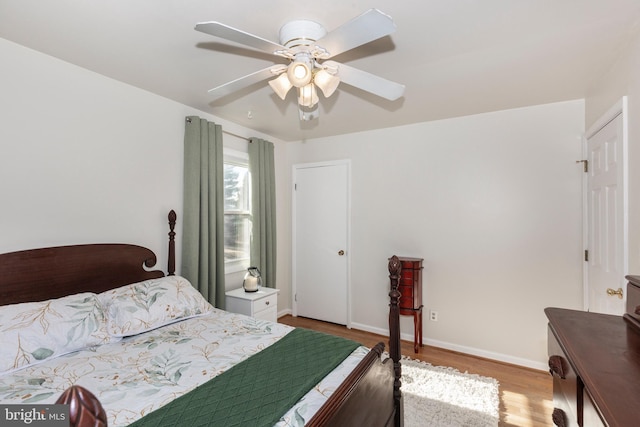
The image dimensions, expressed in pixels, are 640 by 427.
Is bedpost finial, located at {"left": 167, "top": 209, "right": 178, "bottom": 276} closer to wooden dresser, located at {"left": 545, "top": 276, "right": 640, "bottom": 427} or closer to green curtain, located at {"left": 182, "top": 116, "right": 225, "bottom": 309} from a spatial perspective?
green curtain, located at {"left": 182, "top": 116, "right": 225, "bottom": 309}

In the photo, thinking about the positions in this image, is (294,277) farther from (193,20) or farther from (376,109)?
(193,20)

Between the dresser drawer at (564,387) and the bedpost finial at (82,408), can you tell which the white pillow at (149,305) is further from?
the dresser drawer at (564,387)

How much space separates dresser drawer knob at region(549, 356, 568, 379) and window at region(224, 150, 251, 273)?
116 inches

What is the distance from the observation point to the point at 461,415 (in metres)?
2.18

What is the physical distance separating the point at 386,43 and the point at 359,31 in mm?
666

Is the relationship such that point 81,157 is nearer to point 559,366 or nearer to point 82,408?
point 82,408

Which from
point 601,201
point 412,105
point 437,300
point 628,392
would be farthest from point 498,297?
point 628,392

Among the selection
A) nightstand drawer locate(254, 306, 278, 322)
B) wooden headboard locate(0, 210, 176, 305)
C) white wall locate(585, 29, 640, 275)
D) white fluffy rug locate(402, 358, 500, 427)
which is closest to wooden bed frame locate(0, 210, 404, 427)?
wooden headboard locate(0, 210, 176, 305)

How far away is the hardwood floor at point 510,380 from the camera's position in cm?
220

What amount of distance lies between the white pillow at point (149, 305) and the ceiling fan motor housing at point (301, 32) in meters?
1.84

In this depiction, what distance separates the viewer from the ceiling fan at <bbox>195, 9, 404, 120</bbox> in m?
1.27

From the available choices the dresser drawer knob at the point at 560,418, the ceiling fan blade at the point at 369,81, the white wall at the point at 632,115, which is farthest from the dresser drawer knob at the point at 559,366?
the ceiling fan blade at the point at 369,81

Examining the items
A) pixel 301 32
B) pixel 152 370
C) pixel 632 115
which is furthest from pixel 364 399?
pixel 632 115

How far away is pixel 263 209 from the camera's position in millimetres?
3713
